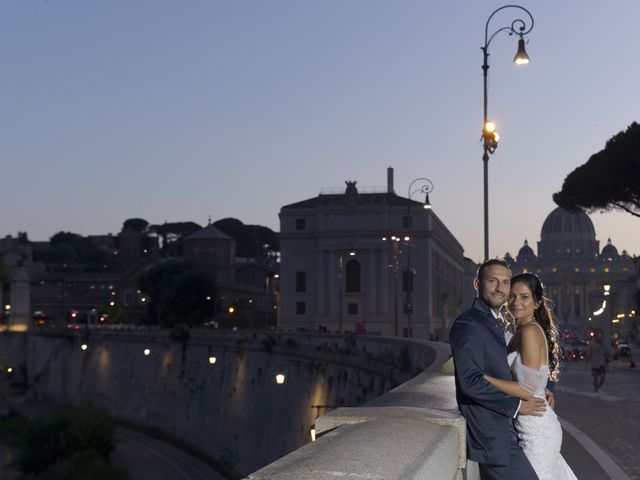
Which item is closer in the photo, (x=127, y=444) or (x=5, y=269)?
(x=127, y=444)

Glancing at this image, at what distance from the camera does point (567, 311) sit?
194000 millimetres

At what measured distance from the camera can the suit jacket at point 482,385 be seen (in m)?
5.42

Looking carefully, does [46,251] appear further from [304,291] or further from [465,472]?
[465,472]

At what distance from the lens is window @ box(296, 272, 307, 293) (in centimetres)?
8138

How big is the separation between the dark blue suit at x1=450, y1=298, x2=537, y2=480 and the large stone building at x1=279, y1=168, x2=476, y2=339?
232 ft

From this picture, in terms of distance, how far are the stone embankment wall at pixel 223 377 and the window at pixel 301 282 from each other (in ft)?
58.1

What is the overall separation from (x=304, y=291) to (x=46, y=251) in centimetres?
10257

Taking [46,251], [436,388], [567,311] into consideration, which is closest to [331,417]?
[436,388]

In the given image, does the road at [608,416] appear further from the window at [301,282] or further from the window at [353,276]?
the window at [301,282]

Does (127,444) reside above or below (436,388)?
below

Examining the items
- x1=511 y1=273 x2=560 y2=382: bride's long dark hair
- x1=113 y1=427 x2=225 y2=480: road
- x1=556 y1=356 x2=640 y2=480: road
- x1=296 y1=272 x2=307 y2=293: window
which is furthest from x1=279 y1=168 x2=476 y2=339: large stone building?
x1=511 y1=273 x2=560 y2=382: bride's long dark hair

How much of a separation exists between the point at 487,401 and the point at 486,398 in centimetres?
3

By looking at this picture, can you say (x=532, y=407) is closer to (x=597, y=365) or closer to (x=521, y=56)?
(x=597, y=365)

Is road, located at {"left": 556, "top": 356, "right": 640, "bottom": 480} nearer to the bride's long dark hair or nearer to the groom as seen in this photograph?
the bride's long dark hair
